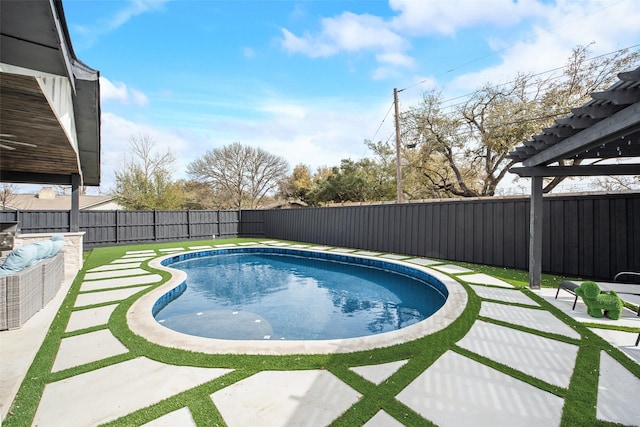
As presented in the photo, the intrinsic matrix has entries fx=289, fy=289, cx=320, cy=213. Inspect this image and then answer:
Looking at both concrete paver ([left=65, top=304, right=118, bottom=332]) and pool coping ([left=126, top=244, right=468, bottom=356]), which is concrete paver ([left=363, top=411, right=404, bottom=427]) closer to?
pool coping ([left=126, top=244, right=468, bottom=356])

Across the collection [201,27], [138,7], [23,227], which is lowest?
[23,227]

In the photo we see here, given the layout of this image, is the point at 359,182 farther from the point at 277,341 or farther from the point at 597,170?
the point at 277,341

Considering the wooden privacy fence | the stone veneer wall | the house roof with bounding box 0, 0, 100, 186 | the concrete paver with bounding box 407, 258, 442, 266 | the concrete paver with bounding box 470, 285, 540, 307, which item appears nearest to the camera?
the house roof with bounding box 0, 0, 100, 186

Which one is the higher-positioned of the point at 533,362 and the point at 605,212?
the point at 605,212

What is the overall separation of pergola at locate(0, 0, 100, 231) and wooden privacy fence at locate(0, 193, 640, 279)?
5.54m

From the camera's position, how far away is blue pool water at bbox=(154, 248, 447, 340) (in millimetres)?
4113

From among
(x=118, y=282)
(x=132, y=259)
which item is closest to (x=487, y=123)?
(x=118, y=282)

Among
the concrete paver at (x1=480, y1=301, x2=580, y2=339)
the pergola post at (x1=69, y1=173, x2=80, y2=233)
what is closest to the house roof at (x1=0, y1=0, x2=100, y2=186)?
the pergola post at (x1=69, y1=173, x2=80, y2=233)

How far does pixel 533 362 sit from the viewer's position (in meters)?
2.36

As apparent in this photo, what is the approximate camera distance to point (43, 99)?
2.37 metres

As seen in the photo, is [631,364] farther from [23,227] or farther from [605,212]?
[23,227]

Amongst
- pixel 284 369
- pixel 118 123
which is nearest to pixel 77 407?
pixel 284 369

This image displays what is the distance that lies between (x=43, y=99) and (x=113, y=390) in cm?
235

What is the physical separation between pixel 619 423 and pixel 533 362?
713mm
